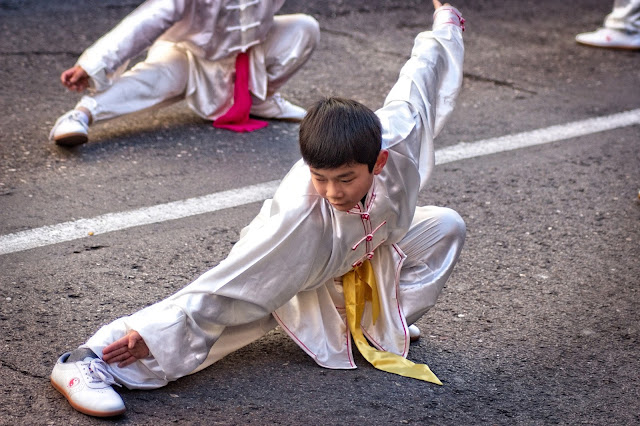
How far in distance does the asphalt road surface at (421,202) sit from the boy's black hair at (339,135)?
2.14 ft

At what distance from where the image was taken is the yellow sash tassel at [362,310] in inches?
109

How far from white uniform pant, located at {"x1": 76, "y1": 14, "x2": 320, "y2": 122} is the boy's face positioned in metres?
2.28

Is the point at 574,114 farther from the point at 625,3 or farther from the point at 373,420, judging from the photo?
the point at 373,420

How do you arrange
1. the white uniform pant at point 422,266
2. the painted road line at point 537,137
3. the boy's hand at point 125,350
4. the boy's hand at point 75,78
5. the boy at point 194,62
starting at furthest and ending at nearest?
1. the painted road line at point 537,137
2. the boy at point 194,62
3. the boy's hand at point 75,78
4. the white uniform pant at point 422,266
5. the boy's hand at point 125,350

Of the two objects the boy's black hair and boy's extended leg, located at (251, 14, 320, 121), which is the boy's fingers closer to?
the boy's black hair

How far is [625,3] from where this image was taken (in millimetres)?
6984

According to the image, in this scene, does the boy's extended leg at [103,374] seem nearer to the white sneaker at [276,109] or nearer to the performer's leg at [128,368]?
the performer's leg at [128,368]

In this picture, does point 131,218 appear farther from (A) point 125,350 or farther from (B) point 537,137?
(B) point 537,137

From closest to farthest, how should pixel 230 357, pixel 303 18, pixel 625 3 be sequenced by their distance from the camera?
pixel 230 357, pixel 303 18, pixel 625 3

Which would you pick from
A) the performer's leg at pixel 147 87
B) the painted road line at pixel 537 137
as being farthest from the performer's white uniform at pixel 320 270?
the performer's leg at pixel 147 87

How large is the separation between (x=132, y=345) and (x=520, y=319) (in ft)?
4.31

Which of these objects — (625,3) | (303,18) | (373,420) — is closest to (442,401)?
(373,420)

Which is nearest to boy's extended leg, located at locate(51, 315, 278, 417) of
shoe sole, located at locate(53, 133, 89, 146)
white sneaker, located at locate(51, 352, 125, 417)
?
white sneaker, located at locate(51, 352, 125, 417)

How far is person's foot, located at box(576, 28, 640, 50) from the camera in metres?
6.83
